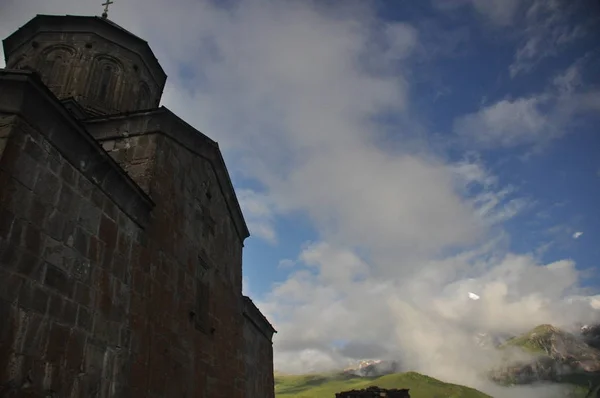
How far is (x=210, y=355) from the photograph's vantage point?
8273 millimetres

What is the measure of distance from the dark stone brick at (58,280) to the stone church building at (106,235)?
0.02 metres

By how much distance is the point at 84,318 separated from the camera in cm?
482

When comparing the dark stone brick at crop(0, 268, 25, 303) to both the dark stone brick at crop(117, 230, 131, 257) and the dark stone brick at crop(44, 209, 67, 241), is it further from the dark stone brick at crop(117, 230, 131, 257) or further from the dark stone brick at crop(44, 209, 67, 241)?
the dark stone brick at crop(117, 230, 131, 257)

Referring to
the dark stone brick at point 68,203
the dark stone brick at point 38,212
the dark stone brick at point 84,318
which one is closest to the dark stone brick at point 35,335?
the dark stone brick at point 84,318

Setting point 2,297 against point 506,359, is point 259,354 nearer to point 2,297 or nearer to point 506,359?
point 2,297

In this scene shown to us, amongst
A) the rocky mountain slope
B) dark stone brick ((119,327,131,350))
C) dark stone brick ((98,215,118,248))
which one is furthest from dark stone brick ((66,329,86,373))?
the rocky mountain slope

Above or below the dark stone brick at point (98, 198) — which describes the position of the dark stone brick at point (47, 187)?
below

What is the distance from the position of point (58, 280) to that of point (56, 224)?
2.05 feet

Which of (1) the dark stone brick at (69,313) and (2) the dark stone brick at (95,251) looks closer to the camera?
(1) the dark stone brick at (69,313)

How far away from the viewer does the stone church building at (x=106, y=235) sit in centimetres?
407

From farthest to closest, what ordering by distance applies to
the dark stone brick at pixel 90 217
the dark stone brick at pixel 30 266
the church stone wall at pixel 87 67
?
the church stone wall at pixel 87 67
the dark stone brick at pixel 90 217
the dark stone brick at pixel 30 266

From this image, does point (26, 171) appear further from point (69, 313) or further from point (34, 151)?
point (69, 313)

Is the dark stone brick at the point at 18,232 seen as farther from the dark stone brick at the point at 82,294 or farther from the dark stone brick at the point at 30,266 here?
the dark stone brick at the point at 82,294

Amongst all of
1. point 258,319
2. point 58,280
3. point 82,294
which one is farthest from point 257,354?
point 58,280
